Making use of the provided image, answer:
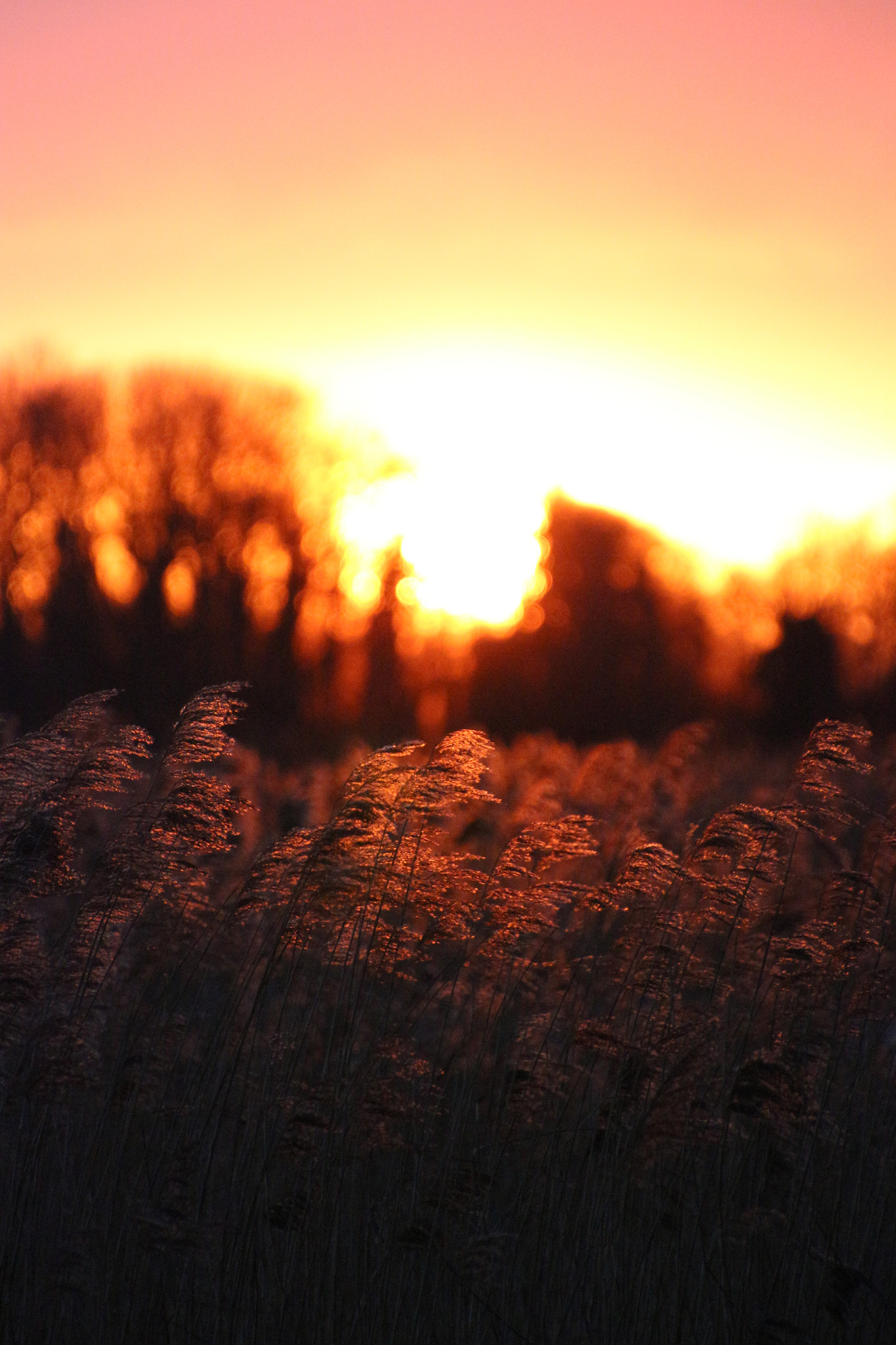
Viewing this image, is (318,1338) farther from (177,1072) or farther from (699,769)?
(699,769)

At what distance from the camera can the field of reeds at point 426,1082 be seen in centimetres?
390

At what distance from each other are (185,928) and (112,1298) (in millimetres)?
1785

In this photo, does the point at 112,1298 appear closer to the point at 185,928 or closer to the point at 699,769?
the point at 185,928

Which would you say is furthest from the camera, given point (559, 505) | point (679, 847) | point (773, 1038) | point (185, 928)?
point (559, 505)

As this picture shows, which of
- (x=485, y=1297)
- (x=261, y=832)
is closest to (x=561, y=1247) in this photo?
(x=485, y=1297)

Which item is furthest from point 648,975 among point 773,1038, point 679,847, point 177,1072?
point 679,847

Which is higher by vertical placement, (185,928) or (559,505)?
(559,505)

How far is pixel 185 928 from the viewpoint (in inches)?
214

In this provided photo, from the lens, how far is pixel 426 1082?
14.7ft

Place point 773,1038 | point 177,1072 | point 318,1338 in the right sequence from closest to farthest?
point 318,1338
point 773,1038
point 177,1072

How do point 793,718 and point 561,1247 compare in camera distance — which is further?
point 793,718

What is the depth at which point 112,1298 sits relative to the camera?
153 inches

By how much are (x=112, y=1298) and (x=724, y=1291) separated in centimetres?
202

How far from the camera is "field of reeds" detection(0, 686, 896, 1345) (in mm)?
3900
